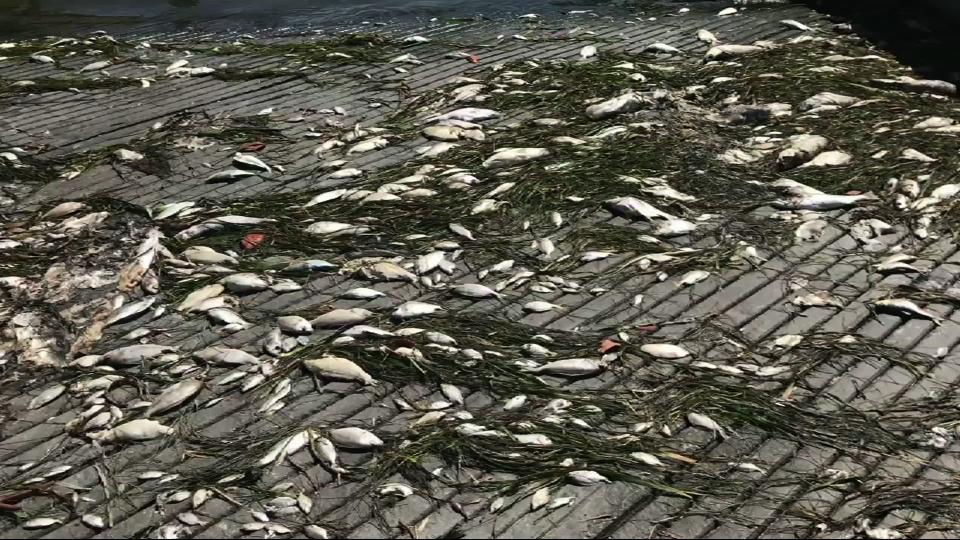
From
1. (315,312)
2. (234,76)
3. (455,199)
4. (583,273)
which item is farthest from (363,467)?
(234,76)

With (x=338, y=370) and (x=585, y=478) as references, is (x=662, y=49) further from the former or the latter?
(x=585, y=478)

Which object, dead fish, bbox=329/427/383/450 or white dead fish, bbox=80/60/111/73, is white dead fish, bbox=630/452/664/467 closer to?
dead fish, bbox=329/427/383/450

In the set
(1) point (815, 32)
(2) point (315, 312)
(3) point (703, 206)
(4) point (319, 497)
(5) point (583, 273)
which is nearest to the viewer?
(4) point (319, 497)

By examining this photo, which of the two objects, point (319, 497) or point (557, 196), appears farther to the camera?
point (557, 196)

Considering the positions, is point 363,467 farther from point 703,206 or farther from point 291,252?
point 703,206

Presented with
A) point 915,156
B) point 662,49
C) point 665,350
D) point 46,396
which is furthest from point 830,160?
point 46,396

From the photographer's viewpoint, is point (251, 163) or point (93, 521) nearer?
point (93, 521)
